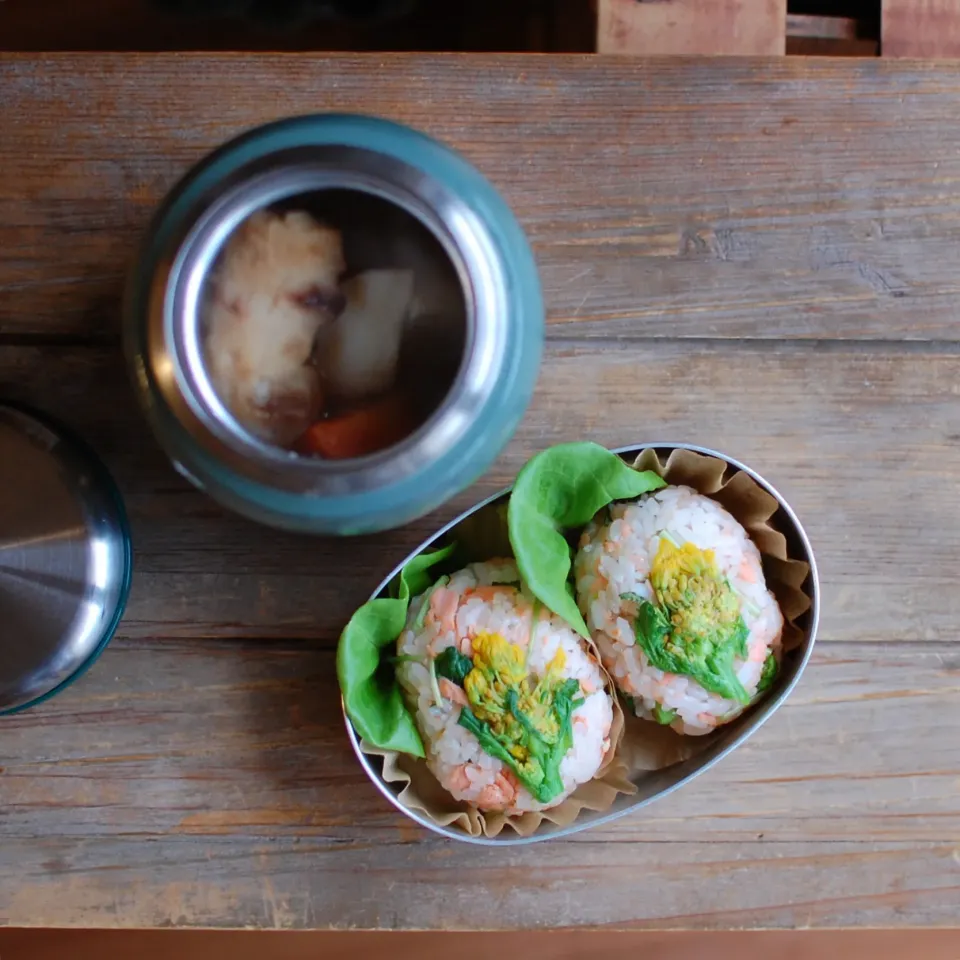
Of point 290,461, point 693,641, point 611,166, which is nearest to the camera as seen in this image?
point 290,461

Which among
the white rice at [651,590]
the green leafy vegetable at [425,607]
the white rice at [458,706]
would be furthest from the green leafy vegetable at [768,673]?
the green leafy vegetable at [425,607]

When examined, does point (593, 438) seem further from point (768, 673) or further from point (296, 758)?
point (296, 758)

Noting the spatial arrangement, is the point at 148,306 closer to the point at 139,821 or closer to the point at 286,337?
the point at 286,337

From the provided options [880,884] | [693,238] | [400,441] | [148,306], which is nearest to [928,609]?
[880,884]

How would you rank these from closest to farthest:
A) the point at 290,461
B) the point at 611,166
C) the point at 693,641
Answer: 1. the point at 290,461
2. the point at 693,641
3. the point at 611,166

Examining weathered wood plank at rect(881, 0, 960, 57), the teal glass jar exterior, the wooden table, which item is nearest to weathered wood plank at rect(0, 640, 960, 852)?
the wooden table

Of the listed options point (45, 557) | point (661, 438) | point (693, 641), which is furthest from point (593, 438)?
point (45, 557)
